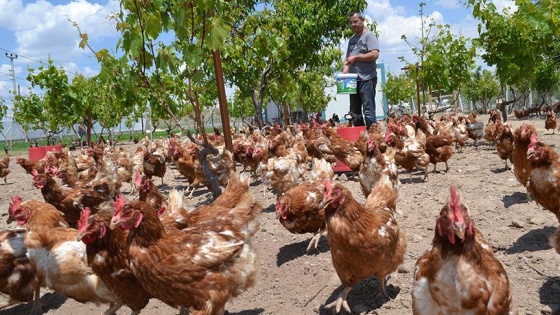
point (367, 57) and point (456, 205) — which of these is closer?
point (456, 205)

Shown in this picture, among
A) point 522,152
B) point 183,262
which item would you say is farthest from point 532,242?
point 183,262

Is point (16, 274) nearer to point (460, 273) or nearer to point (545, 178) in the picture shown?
point (460, 273)

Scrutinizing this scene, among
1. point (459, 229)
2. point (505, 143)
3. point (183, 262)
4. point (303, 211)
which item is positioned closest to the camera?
point (459, 229)

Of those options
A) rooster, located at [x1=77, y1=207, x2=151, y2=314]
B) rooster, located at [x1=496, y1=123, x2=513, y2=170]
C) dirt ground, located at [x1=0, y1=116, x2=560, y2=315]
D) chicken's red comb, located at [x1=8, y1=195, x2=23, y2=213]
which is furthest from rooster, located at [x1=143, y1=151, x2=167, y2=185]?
rooster, located at [x1=496, y1=123, x2=513, y2=170]

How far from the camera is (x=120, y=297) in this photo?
3.50 m

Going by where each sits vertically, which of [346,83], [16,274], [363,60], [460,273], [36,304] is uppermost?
[363,60]

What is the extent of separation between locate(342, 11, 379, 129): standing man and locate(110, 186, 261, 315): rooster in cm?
610

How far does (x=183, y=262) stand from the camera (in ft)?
9.98

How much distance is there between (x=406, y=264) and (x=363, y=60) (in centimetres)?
513

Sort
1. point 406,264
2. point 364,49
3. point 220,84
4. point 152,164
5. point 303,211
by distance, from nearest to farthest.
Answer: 1. point 406,264
2. point 303,211
3. point 220,84
4. point 364,49
5. point 152,164

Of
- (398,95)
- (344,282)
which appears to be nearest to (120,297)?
(344,282)

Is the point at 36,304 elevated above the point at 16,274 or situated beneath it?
situated beneath

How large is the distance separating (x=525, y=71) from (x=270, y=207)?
31.2 ft

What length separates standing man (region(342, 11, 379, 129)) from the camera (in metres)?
8.37
